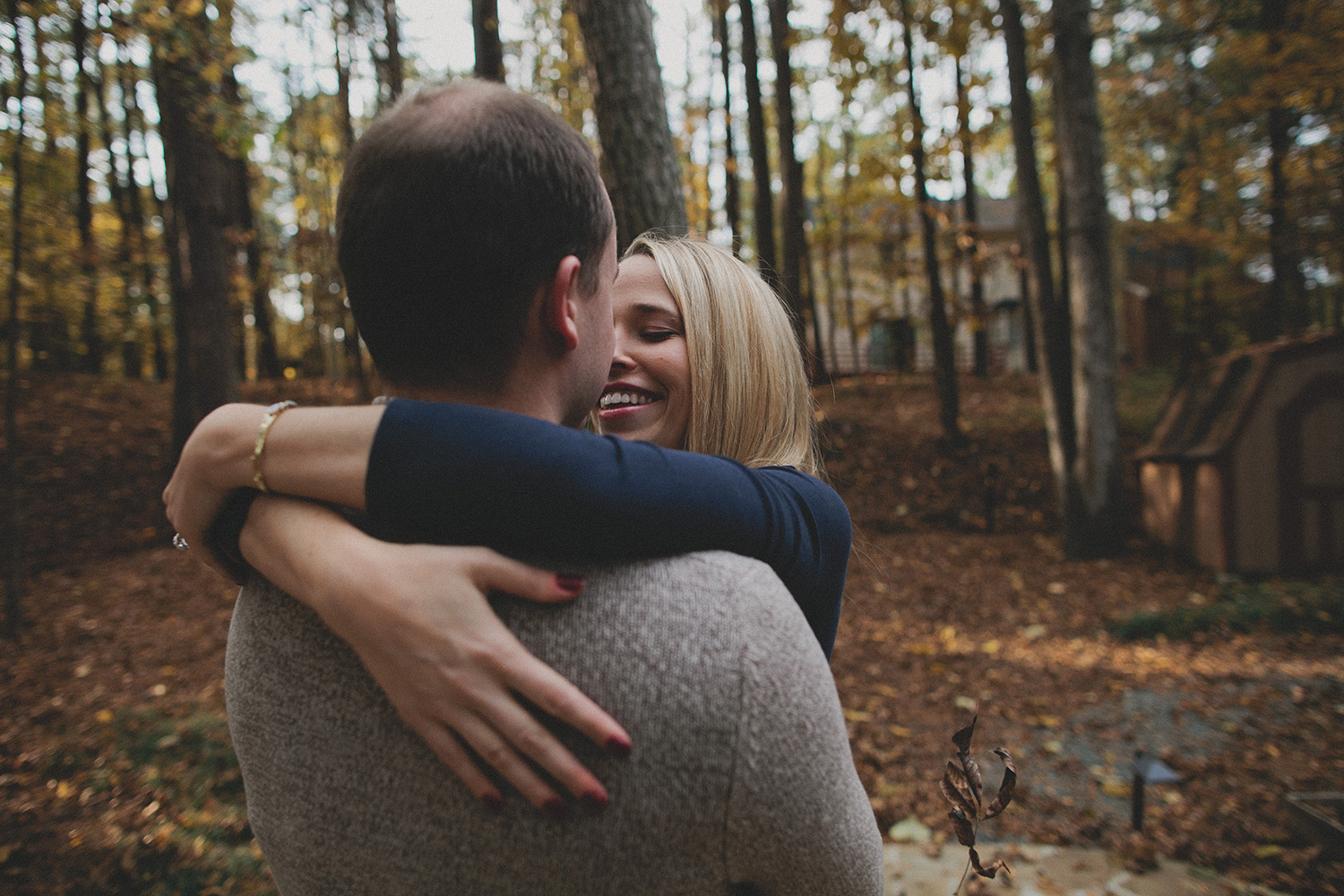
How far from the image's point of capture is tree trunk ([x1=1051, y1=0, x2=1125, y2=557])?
8.12 m

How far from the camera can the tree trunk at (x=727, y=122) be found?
42.9 ft

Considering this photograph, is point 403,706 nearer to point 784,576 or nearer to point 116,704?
point 784,576

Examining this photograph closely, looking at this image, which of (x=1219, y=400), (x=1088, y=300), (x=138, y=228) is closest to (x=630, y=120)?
(x=1088, y=300)

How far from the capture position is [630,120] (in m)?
3.05

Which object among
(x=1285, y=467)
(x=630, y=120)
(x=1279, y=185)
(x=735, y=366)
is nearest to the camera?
(x=735, y=366)

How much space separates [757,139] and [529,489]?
12138mm

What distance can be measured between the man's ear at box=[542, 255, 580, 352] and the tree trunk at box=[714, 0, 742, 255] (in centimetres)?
1197

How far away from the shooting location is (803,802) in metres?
0.95

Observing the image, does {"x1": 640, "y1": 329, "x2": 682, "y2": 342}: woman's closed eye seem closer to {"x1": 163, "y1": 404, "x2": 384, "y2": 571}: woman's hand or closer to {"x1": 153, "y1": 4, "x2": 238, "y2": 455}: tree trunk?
{"x1": 163, "y1": 404, "x2": 384, "y2": 571}: woman's hand

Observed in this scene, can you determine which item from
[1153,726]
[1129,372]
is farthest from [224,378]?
[1129,372]

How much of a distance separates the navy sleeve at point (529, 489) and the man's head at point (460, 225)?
0.13 m

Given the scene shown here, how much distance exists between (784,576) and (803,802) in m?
0.41

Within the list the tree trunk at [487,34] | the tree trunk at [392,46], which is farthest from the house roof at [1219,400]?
the tree trunk at [392,46]

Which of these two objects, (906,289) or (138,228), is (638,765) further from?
(138,228)
